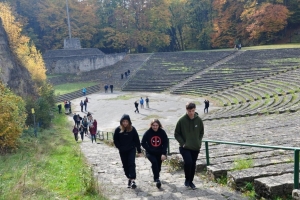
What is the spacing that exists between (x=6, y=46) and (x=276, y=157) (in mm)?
24504

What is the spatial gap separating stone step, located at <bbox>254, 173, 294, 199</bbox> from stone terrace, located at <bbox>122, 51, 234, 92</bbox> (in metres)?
29.9

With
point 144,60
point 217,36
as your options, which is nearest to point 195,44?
point 217,36

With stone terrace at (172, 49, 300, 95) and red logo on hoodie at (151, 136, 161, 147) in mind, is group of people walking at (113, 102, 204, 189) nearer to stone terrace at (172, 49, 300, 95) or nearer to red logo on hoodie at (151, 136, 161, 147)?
red logo on hoodie at (151, 136, 161, 147)

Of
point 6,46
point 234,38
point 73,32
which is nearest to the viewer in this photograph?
point 6,46

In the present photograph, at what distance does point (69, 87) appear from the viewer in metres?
37.4

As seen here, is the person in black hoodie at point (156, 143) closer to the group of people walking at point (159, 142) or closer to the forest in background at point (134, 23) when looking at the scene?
the group of people walking at point (159, 142)

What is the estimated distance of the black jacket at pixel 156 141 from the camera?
5.42 meters

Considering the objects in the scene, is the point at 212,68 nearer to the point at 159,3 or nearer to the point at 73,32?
the point at 159,3

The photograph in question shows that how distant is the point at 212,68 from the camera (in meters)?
35.2

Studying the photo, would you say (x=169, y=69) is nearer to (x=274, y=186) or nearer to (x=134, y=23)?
(x=134, y=23)

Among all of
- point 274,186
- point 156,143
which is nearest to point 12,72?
point 156,143

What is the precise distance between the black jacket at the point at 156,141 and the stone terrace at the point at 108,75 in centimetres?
3318

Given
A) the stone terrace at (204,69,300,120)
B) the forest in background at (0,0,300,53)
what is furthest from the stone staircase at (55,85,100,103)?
the forest in background at (0,0,300,53)

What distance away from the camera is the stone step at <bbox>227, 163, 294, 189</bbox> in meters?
4.58
